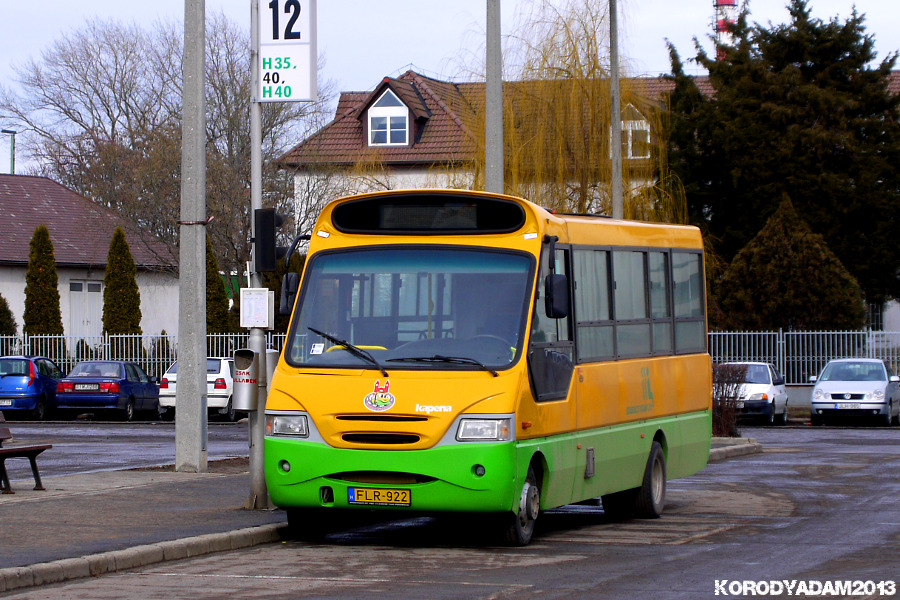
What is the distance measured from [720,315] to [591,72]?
34.0 feet

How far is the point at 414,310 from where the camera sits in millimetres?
11812

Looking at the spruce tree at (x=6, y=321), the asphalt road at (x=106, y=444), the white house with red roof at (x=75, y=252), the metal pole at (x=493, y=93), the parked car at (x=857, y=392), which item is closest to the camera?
the metal pole at (x=493, y=93)

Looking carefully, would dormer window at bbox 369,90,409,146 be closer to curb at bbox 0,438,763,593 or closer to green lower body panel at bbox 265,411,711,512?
green lower body panel at bbox 265,411,711,512

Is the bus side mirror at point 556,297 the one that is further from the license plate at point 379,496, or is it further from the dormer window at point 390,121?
the dormer window at point 390,121

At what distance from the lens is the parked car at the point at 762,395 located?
34.7 metres

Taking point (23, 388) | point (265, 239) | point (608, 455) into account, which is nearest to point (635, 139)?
point (23, 388)

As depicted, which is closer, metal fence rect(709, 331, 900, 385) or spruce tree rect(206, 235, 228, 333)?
metal fence rect(709, 331, 900, 385)

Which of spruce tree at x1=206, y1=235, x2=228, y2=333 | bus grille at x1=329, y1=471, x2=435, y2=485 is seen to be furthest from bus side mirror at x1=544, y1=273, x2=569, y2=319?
spruce tree at x1=206, y1=235, x2=228, y2=333

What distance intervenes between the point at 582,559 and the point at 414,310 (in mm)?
2479

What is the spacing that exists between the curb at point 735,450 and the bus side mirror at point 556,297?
11481 millimetres

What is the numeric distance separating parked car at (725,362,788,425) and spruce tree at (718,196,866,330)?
6.25 m

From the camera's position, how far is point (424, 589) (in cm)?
929

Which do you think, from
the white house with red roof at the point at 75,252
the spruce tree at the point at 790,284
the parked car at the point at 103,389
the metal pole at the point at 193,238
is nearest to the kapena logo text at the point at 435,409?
the metal pole at the point at 193,238

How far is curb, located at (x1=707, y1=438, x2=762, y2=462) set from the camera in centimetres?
2289
